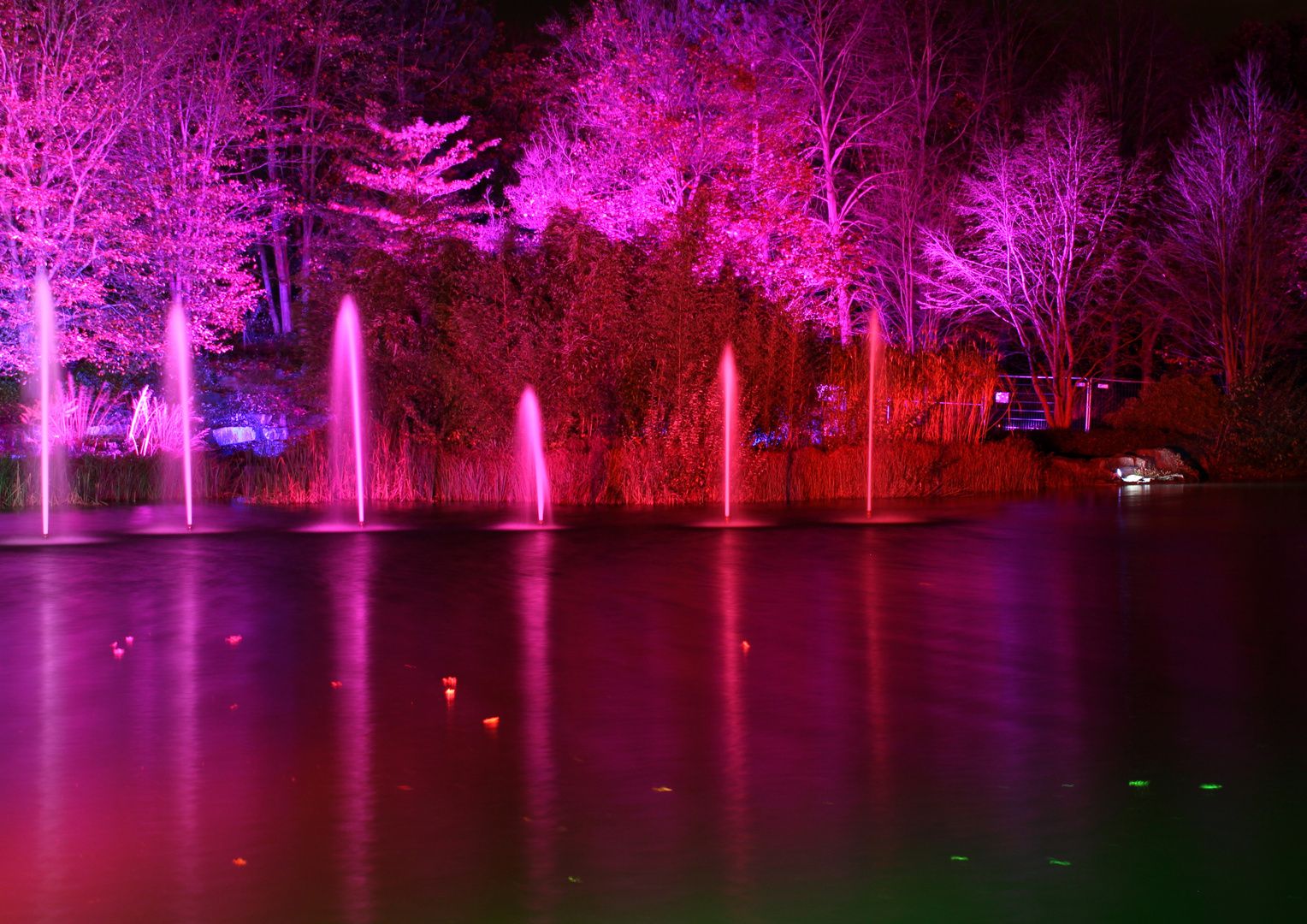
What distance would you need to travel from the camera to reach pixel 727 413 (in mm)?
18734

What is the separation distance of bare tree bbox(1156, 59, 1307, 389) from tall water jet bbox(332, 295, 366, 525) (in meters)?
18.4

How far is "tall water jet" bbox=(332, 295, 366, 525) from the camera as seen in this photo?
19.9 meters

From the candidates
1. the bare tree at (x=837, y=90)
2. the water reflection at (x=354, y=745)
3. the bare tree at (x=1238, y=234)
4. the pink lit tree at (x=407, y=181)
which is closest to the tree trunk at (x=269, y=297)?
the pink lit tree at (x=407, y=181)

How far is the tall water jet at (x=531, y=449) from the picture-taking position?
19.2m

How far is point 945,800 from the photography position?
5000mm

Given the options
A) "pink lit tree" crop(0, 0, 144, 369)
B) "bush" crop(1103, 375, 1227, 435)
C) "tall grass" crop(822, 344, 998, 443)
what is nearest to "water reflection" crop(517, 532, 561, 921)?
"tall grass" crop(822, 344, 998, 443)

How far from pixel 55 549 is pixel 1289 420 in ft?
70.0

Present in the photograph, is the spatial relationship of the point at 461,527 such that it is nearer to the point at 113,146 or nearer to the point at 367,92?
the point at 113,146

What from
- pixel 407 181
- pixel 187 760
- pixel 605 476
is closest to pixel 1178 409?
pixel 605 476

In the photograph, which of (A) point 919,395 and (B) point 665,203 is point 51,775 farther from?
(B) point 665,203

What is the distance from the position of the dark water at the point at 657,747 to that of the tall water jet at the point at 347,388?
824 cm

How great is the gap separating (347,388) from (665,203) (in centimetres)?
1202

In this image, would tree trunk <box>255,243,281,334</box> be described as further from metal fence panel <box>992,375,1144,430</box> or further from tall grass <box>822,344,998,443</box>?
tall grass <box>822,344,998,443</box>

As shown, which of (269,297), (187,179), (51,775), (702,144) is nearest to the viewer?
(51,775)
